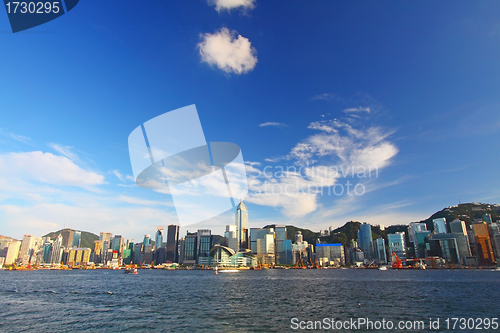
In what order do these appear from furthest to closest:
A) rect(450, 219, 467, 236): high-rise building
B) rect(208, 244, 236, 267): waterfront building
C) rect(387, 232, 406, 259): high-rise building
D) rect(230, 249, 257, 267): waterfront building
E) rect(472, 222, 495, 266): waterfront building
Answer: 1. rect(387, 232, 406, 259): high-rise building
2. rect(450, 219, 467, 236): high-rise building
3. rect(230, 249, 257, 267): waterfront building
4. rect(208, 244, 236, 267): waterfront building
5. rect(472, 222, 495, 266): waterfront building

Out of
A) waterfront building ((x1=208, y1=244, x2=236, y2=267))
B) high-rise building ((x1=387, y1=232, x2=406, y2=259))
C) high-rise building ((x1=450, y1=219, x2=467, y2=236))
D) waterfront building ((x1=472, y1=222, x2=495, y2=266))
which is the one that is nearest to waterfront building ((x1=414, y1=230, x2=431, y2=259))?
high-rise building ((x1=387, y1=232, x2=406, y2=259))

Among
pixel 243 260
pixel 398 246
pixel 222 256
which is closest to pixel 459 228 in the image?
pixel 398 246

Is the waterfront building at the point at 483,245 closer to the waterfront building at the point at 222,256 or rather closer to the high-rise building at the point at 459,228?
the high-rise building at the point at 459,228

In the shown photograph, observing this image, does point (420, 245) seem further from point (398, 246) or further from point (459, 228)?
point (459, 228)

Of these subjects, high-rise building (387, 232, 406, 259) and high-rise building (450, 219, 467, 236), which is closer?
high-rise building (450, 219, 467, 236)

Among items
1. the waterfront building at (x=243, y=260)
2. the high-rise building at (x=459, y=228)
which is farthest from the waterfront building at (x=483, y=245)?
the waterfront building at (x=243, y=260)

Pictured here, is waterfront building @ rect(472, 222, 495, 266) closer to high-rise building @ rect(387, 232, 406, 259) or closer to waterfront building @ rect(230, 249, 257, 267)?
high-rise building @ rect(387, 232, 406, 259)

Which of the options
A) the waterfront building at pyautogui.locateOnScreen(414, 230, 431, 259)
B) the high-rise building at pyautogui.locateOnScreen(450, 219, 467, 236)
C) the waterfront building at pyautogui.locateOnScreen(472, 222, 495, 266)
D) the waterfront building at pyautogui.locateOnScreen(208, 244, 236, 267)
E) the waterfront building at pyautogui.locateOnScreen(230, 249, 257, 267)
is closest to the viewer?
the waterfront building at pyautogui.locateOnScreen(472, 222, 495, 266)

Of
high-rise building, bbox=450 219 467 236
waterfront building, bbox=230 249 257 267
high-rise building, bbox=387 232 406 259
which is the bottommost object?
waterfront building, bbox=230 249 257 267

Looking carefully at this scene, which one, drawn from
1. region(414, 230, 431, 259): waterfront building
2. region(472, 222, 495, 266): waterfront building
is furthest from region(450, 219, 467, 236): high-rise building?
region(414, 230, 431, 259): waterfront building

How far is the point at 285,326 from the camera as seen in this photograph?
16.2 meters

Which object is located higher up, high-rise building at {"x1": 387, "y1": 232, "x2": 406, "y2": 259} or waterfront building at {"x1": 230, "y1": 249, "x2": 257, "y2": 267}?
high-rise building at {"x1": 387, "y1": 232, "x2": 406, "y2": 259}

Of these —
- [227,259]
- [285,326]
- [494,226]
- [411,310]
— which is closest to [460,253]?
[494,226]

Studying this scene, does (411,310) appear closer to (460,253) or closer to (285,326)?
(285,326)
